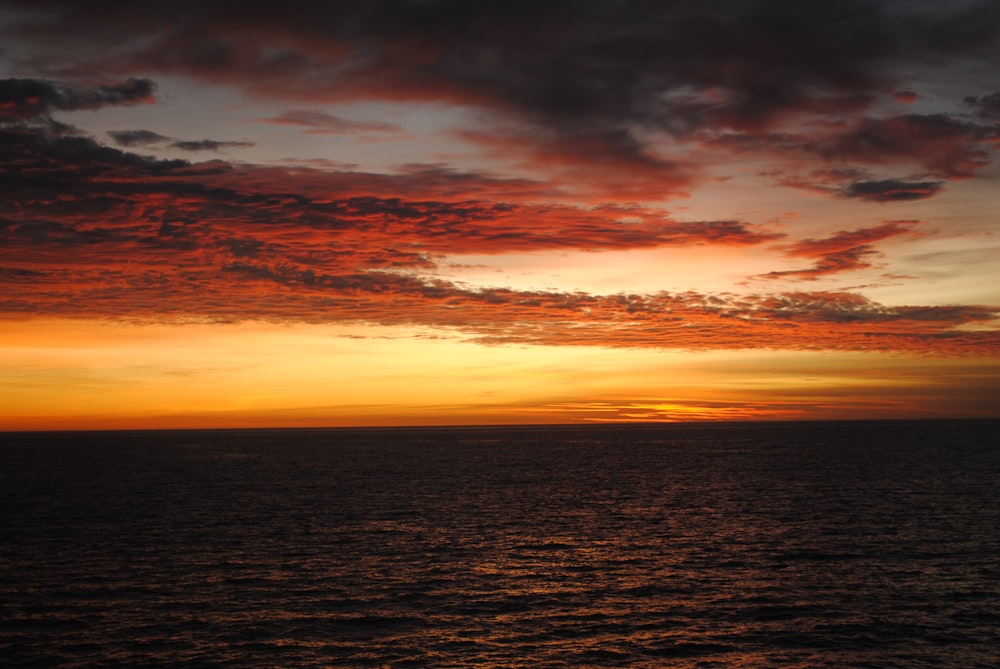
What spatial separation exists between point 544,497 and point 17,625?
5808 cm

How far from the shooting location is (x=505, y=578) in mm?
46531

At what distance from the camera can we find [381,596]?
42219mm

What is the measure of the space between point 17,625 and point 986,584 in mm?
49625

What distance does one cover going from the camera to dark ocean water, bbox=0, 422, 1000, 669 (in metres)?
33.9

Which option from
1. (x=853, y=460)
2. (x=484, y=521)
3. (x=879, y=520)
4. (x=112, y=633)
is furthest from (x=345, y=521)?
(x=853, y=460)

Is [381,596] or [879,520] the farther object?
[879,520]

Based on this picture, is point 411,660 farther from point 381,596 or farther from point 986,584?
point 986,584

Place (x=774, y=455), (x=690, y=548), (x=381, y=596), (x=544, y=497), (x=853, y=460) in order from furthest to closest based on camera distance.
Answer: (x=774, y=455) < (x=853, y=460) < (x=544, y=497) < (x=690, y=548) < (x=381, y=596)

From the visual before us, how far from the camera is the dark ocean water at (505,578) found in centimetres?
3391

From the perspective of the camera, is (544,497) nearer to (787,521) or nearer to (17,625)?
(787,521)

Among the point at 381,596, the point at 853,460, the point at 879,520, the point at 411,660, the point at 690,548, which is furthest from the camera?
the point at 853,460

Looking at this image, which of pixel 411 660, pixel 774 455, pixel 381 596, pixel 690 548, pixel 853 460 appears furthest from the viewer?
pixel 774 455

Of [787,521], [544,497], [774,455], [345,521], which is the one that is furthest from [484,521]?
[774,455]

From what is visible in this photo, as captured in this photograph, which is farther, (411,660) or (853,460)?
(853,460)
